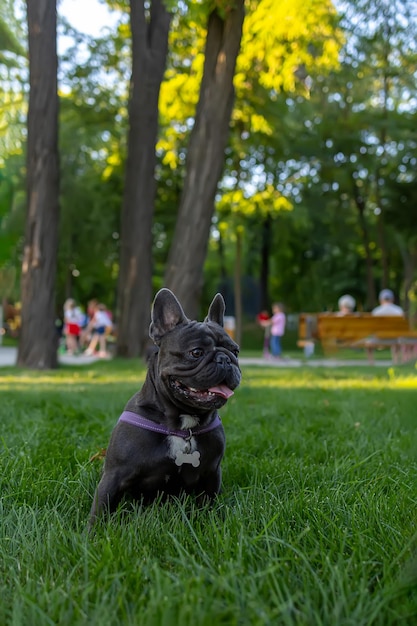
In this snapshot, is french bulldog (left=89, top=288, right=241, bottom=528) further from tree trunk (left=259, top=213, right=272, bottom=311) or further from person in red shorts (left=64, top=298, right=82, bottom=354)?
tree trunk (left=259, top=213, right=272, bottom=311)

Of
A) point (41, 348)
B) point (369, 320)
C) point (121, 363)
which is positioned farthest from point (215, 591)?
point (369, 320)

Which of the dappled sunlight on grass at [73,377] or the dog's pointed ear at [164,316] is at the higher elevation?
the dog's pointed ear at [164,316]

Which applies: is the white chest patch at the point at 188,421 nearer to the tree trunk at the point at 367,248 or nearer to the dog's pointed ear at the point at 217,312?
the dog's pointed ear at the point at 217,312

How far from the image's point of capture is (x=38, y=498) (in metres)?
3.20

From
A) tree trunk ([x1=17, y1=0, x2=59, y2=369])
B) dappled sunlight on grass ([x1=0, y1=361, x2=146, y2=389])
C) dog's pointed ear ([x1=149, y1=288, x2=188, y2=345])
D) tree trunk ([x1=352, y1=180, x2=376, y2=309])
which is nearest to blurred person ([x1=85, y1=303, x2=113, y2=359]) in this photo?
dappled sunlight on grass ([x1=0, y1=361, x2=146, y2=389])

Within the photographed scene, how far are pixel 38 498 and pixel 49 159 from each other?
36.2 feet

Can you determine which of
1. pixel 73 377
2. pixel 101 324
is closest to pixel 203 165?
pixel 73 377

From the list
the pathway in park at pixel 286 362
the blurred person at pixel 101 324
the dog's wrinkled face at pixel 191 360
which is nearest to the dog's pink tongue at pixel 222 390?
the dog's wrinkled face at pixel 191 360

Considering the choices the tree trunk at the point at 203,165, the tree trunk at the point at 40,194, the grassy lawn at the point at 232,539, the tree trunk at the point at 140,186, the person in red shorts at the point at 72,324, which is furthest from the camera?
the person in red shorts at the point at 72,324

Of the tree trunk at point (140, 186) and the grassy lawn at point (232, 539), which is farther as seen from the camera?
the tree trunk at point (140, 186)

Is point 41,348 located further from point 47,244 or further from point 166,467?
point 166,467

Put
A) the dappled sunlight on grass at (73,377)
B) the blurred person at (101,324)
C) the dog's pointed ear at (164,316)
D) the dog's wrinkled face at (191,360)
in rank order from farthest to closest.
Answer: the blurred person at (101,324), the dappled sunlight on grass at (73,377), the dog's pointed ear at (164,316), the dog's wrinkled face at (191,360)

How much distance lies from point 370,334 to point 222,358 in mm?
14203

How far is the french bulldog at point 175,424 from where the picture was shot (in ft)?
10.1
